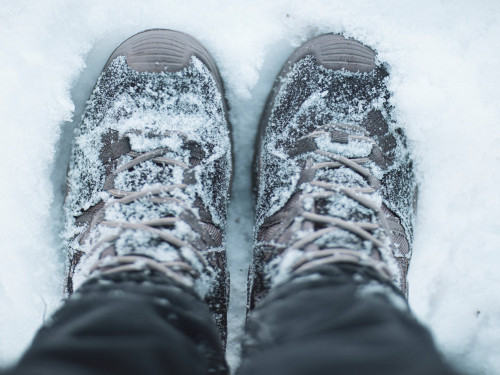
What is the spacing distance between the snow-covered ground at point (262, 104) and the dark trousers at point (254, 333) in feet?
1.42

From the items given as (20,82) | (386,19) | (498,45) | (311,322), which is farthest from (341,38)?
(20,82)

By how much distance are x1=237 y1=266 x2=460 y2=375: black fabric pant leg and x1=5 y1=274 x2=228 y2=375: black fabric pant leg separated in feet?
0.26

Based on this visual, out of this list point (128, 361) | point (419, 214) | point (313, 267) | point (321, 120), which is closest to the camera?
point (128, 361)

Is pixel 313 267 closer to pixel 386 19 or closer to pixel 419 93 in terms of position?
pixel 419 93

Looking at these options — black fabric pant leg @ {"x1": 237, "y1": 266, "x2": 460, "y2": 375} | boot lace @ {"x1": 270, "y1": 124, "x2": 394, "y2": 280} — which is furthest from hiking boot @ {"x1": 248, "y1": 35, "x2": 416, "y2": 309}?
black fabric pant leg @ {"x1": 237, "y1": 266, "x2": 460, "y2": 375}

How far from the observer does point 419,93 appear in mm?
863

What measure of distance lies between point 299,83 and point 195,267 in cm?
50

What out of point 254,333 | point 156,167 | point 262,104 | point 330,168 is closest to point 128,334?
point 254,333

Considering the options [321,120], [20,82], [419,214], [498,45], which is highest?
[498,45]

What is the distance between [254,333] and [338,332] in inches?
5.3

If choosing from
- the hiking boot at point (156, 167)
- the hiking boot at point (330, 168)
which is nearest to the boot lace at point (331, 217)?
the hiking boot at point (330, 168)

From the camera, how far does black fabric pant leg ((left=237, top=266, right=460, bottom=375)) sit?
406 mm

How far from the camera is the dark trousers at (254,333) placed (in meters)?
0.41

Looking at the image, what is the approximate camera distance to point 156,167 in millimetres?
771
